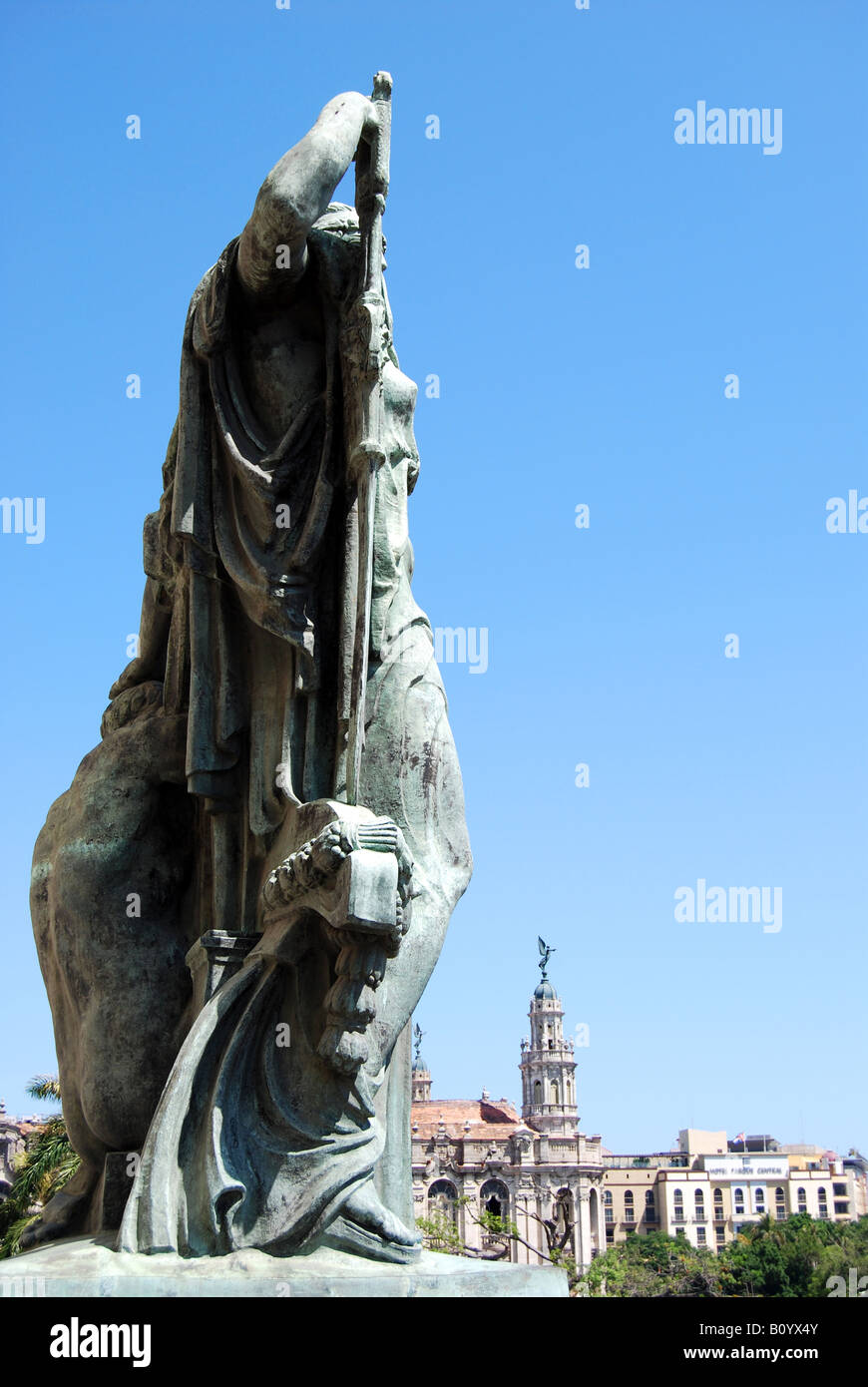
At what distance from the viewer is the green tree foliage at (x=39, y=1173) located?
1964 cm

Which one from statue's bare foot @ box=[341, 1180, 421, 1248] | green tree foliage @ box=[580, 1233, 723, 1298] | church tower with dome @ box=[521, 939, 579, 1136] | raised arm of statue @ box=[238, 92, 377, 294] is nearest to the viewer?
statue's bare foot @ box=[341, 1180, 421, 1248]

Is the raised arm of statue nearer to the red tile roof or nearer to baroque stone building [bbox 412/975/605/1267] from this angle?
baroque stone building [bbox 412/975/605/1267]

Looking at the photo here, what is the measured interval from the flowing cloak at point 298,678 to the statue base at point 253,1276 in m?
0.44

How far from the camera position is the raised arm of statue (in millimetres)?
5035

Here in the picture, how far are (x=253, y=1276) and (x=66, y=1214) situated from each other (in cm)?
129

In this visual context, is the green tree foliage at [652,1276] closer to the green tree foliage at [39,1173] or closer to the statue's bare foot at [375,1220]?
the green tree foliage at [39,1173]

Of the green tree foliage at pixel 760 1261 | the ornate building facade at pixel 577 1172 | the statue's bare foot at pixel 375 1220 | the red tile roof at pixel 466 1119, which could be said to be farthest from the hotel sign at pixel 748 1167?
the statue's bare foot at pixel 375 1220

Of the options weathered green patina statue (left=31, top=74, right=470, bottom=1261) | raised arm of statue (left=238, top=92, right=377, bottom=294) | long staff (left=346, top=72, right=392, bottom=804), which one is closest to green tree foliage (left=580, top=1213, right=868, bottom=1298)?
weathered green patina statue (left=31, top=74, right=470, bottom=1261)

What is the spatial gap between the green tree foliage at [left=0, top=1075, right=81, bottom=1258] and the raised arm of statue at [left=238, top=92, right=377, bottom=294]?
15305mm

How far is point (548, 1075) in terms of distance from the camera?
11469cm

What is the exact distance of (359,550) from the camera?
5211 mm
